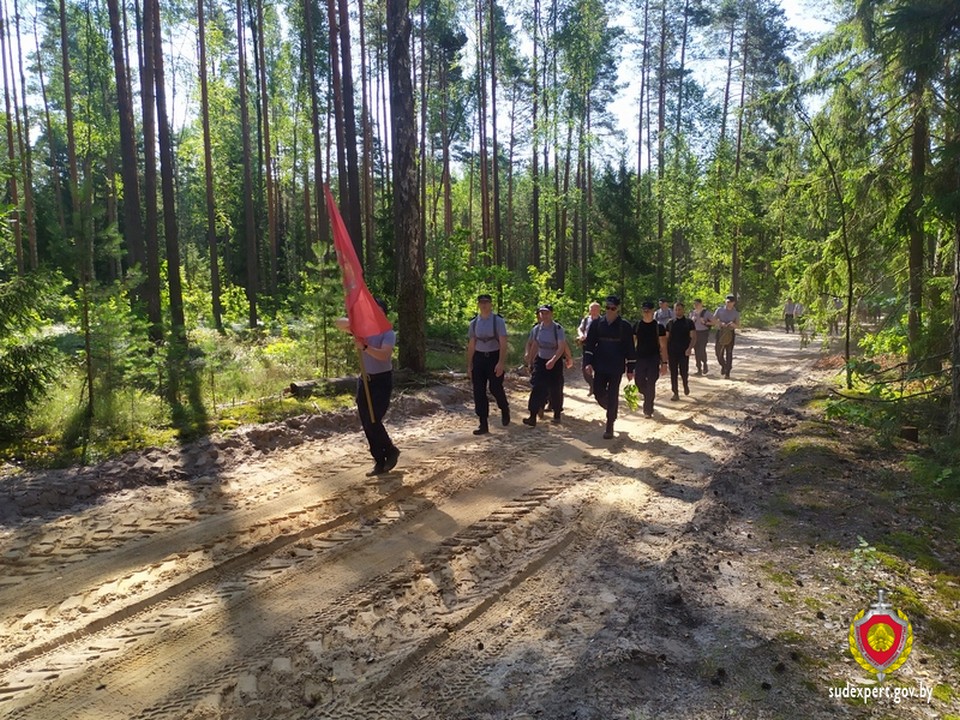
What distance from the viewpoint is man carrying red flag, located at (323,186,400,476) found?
7.03m

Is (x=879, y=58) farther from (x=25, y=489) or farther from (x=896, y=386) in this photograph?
(x=25, y=489)

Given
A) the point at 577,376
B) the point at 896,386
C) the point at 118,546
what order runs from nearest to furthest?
the point at 118,546, the point at 896,386, the point at 577,376

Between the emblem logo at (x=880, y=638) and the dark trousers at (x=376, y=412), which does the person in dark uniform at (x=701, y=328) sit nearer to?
the dark trousers at (x=376, y=412)

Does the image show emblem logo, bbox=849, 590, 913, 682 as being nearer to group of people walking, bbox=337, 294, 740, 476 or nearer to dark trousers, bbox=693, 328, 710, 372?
group of people walking, bbox=337, 294, 740, 476

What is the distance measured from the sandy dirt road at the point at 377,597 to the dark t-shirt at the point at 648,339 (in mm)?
3907

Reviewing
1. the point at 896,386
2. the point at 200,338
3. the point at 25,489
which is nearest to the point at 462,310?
the point at 200,338

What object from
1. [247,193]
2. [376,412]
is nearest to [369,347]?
[376,412]

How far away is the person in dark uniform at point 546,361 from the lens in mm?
9711

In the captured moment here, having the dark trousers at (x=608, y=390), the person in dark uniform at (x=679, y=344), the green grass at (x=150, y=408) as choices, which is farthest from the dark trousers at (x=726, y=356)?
the green grass at (x=150, y=408)

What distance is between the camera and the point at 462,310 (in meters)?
21.4

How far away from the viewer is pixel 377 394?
7.16 meters

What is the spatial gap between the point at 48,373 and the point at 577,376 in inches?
436

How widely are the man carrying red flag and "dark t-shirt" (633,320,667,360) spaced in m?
5.37

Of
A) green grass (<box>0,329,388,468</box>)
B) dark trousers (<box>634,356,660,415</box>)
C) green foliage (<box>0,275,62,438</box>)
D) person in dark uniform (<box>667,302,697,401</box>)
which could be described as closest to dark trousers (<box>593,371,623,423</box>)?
dark trousers (<box>634,356,660,415</box>)
